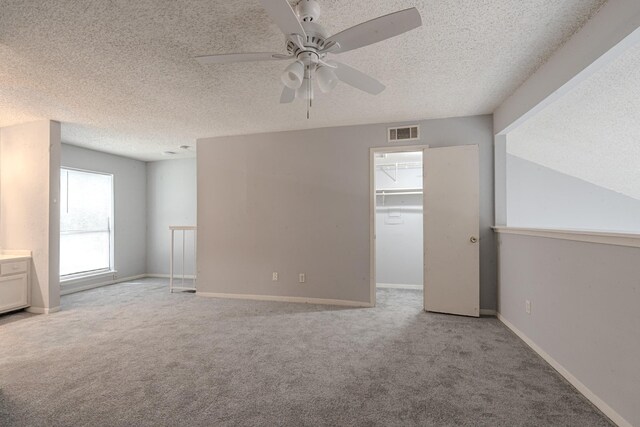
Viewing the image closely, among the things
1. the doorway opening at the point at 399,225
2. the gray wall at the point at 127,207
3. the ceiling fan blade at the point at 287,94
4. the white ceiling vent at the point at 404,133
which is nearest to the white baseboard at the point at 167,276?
the gray wall at the point at 127,207

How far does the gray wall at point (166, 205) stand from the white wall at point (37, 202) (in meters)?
2.28

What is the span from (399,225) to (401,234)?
162mm

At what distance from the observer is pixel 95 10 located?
1716 mm

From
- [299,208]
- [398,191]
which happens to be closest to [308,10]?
[299,208]

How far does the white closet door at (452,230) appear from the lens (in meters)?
3.40

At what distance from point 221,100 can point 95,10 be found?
1377 millimetres

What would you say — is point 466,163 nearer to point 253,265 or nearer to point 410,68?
point 410,68

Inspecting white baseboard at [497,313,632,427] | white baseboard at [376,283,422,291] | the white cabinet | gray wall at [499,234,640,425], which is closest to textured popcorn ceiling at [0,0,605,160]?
gray wall at [499,234,640,425]

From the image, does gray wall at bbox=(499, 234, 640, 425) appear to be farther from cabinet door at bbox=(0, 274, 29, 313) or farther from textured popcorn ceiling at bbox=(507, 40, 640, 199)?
cabinet door at bbox=(0, 274, 29, 313)

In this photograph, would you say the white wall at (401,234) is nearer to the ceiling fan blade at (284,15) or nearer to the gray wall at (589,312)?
the gray wall at (589,312)

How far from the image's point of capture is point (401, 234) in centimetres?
505

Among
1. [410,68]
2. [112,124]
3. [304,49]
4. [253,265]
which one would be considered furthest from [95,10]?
[253,265]

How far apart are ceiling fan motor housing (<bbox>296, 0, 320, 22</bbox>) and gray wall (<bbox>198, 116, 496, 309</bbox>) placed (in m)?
2.36

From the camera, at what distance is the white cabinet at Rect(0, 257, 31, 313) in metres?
3.46
